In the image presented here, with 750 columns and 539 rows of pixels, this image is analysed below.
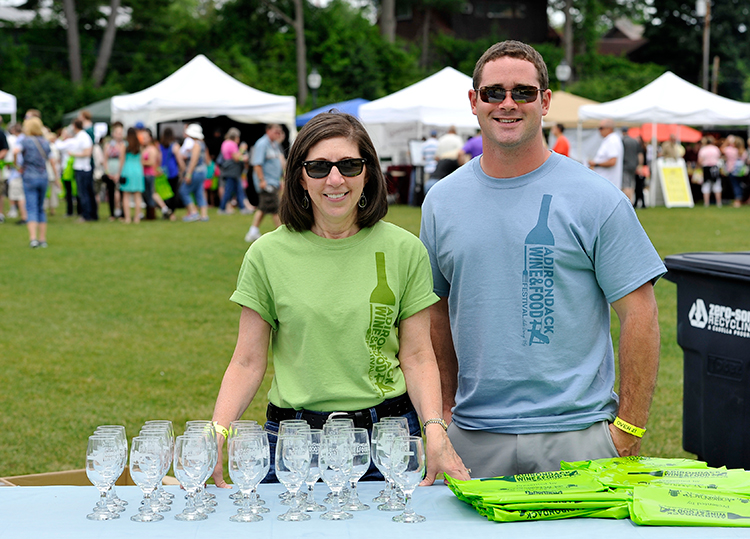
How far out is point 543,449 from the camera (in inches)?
110

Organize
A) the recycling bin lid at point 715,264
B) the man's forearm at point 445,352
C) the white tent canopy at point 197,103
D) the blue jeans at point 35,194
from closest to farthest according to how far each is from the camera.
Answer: the man's forearm at point 445,352
the recycling bin lid at point 715,264
the blue jeans at point 35,194
the white tent canopy at point 197,103

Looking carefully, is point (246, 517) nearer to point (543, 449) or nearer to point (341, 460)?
point (341, 460)

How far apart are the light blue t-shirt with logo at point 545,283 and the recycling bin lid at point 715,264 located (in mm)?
1266

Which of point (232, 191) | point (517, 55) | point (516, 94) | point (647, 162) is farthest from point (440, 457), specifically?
point (647, 162)

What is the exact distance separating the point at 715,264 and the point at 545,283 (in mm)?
1583

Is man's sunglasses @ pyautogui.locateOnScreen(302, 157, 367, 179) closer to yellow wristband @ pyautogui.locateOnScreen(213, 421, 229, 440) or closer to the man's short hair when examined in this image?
the man's short hair

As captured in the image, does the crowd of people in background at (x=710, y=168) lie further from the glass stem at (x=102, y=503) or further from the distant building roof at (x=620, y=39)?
the distant building roof at (x=620, y=39)

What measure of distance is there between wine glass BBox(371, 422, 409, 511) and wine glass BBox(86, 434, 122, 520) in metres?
0.63

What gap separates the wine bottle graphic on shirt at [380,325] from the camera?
103 inches

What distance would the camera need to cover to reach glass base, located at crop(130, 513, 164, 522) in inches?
82.4

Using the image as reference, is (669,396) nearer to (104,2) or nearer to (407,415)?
(407,415)

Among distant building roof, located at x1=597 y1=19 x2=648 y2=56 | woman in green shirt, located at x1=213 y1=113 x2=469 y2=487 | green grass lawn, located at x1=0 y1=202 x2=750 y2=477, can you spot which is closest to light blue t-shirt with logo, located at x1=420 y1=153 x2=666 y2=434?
woman in green shirt, located at x1=213 y1=113 x2=469 y2=487

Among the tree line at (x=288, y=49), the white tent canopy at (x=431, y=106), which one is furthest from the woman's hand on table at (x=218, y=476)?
the tree line at (x=288, y=49)

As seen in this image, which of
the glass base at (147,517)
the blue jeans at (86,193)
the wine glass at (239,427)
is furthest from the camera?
the blue jeans at (86,193)
